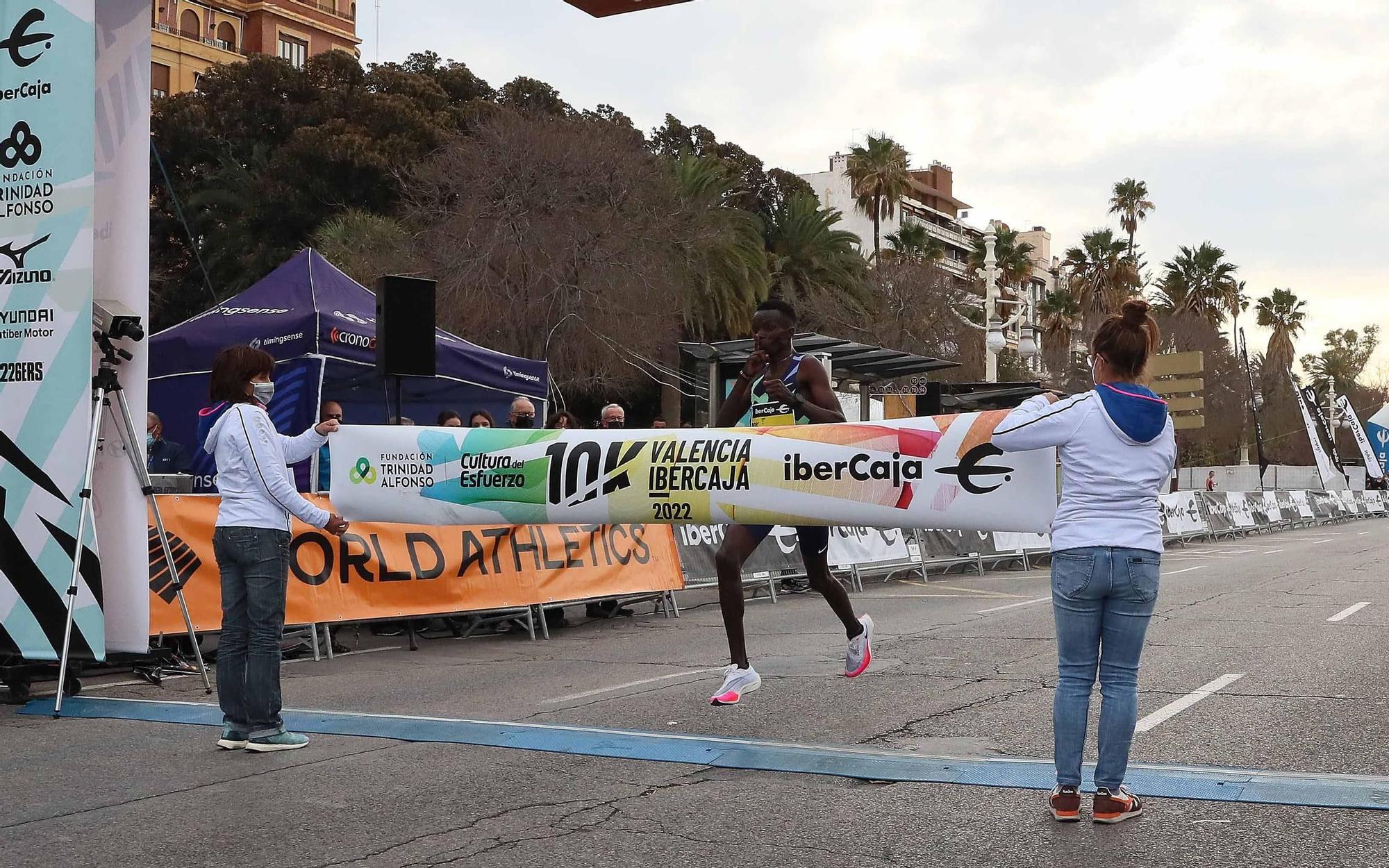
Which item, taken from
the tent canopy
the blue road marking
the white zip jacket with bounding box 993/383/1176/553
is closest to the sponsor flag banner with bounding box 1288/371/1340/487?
the tent canopy

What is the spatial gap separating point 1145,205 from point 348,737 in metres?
74.3

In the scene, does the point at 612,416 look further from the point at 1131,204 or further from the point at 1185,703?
the point at 1131,204

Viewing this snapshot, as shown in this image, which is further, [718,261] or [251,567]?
[718,261]

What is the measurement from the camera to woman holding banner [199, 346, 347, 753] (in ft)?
22.4

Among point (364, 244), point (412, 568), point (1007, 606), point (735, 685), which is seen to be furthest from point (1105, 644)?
point (364, 244)

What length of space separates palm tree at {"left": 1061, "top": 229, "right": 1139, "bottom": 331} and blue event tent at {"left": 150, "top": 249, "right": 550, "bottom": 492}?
59.1 m

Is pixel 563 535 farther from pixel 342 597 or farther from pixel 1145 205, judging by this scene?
pixel 1145 205

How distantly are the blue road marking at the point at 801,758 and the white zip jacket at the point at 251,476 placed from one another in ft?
4.14

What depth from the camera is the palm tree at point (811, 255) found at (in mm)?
50438

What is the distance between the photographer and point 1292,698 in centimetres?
807

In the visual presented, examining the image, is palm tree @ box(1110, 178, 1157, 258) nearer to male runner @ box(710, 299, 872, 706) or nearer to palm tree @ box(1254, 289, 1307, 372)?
palm tree @ box(1254, 289, 1307, 372)

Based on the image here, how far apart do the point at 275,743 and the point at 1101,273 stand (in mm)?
71503

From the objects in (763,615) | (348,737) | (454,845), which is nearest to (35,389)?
(348,737)

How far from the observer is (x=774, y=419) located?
7.79 m
